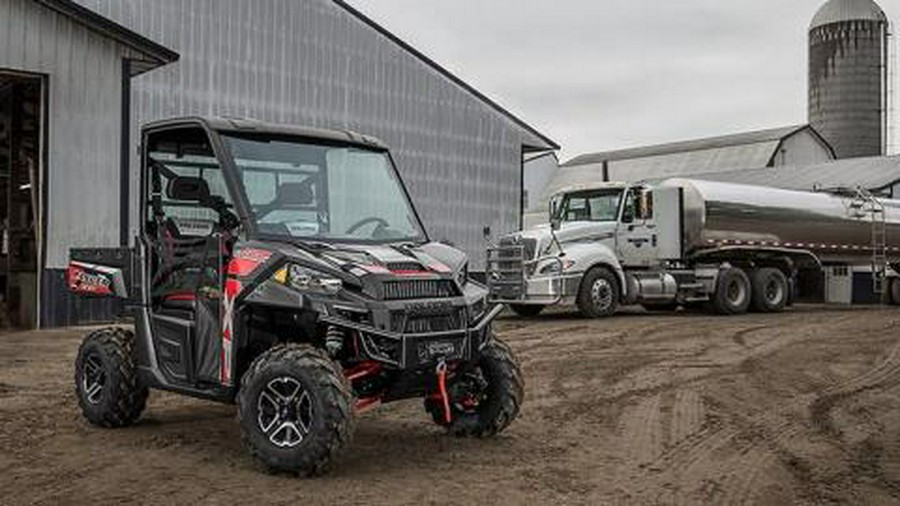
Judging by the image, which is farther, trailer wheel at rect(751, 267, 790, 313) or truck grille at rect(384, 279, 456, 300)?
trailer wheel at rect(751, 267, 790, 313)

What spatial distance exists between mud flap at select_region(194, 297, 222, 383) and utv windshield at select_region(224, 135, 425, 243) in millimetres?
712

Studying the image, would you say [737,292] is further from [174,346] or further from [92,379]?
[174,346]

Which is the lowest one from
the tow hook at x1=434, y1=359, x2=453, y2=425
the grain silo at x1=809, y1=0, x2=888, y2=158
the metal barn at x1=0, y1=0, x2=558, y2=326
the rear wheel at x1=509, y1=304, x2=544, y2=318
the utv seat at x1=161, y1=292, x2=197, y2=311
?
the rear wheel at x1=509, y1=304, x2=544, y2=318

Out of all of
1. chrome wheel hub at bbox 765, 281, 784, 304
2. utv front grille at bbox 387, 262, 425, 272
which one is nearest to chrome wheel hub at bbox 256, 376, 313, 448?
utv front grille at bbox 387, 262, 425, 272

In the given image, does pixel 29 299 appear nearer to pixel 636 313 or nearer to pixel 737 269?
pixel 636 313

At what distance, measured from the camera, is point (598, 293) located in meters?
20.1

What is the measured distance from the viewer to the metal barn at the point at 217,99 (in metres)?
17.0

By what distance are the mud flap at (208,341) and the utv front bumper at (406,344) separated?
0.93 m

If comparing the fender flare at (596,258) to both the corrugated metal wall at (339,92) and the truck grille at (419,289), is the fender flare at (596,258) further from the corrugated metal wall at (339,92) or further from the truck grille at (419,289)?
the truck grille at (419,289)

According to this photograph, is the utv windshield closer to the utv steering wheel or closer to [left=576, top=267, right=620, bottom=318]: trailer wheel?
the utv steering wheel

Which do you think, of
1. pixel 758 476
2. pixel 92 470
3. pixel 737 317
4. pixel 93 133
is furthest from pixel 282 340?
pixel 737 317

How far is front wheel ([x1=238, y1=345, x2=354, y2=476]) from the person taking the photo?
5.79m

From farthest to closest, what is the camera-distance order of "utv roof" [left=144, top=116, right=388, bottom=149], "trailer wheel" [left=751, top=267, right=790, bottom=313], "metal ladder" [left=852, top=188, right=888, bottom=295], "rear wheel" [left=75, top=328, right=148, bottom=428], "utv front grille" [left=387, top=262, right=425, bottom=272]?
"metal ladder" [left=852, top=188, right=888, bottom=295], "trailer wheel" [left=751, top=267, right=790, bottom=313], "rear wheel" [left=75, top=328, right=148, bottom=428], "utv roof" [left=144, top=116, right=388, bottom=149], "utv front grille" [left=387, top=262, right=425, bottom=272]

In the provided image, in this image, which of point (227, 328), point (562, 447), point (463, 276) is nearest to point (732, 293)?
point (562, 447)
